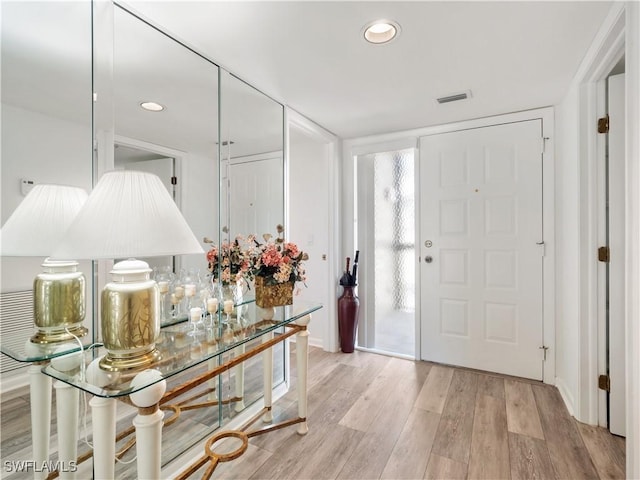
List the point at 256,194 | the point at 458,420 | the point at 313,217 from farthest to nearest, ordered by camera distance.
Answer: the point at 313,217 < the point at 256,194 < the point at 458,420

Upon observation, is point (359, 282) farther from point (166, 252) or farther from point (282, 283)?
point (166, 252)

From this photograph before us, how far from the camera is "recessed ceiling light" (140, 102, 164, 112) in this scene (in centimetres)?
152

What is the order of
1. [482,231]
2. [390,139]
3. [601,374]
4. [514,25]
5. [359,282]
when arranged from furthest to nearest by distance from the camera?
1. [359,282]
2. [390,139]
3. [482,231]
4. [601,374]
5. [514,25]

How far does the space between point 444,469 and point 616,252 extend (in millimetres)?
1522

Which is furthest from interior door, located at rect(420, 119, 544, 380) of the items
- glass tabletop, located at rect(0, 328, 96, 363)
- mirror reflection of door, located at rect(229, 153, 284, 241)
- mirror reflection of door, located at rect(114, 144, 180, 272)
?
glass tabletop, located at rect(0, 328, 96, 363)

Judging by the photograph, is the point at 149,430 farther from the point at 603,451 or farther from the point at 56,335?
the point at 603,451

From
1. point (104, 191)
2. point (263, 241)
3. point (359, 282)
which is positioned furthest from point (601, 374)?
point (104, 191)

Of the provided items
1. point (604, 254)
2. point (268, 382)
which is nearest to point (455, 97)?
point (604, 254)

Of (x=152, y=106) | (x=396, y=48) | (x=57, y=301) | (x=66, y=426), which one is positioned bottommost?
(x=66, y=426)

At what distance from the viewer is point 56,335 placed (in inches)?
44.9

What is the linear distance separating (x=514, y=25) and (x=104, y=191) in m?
1.87

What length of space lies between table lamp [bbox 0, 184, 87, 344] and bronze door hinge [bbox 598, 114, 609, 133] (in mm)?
2710

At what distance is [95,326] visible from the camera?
1.29 metres

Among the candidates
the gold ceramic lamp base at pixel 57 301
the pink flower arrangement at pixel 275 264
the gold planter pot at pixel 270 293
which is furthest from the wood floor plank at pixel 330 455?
the gold ceramic lamp base at pixel 57 301
